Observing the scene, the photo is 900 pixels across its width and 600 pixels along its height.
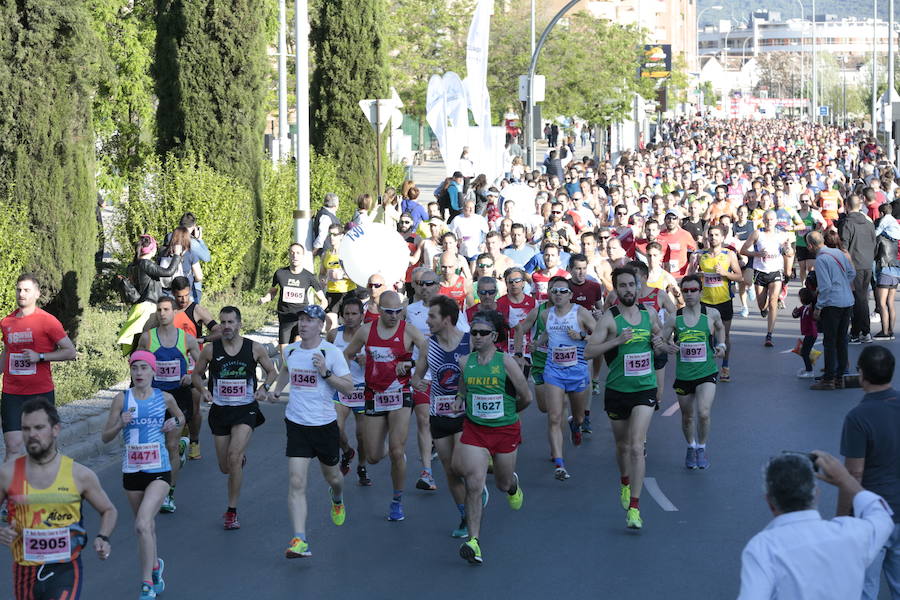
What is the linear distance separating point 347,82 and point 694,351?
767 inches

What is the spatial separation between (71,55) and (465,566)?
9839mm

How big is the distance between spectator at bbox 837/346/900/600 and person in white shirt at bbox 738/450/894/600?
1812 millimetres

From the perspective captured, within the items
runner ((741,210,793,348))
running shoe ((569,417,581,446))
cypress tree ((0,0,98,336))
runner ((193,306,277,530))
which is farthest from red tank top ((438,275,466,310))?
runner ((741,210,793,348))

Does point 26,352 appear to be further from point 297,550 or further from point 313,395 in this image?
point 297,550

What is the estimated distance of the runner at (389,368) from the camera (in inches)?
409

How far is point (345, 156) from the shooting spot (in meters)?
30.2

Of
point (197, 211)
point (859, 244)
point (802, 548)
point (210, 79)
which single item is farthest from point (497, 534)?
point (210, 79)

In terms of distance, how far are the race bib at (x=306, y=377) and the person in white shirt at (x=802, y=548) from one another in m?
5.09

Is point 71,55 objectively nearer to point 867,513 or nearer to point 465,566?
point 465,566

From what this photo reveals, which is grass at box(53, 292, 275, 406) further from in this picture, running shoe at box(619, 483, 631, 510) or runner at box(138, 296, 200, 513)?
running shoe at box(619, 483, 631, 510)

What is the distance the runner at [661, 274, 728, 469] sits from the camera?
11.8 metres

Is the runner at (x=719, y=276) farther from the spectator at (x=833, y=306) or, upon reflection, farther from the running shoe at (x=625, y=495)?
the running shoe at (x=625, y=495)

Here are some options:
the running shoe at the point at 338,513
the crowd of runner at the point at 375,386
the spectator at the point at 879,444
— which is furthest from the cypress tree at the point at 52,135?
the spectator at the point at 879,444

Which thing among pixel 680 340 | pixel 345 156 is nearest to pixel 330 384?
pixel 680 340
